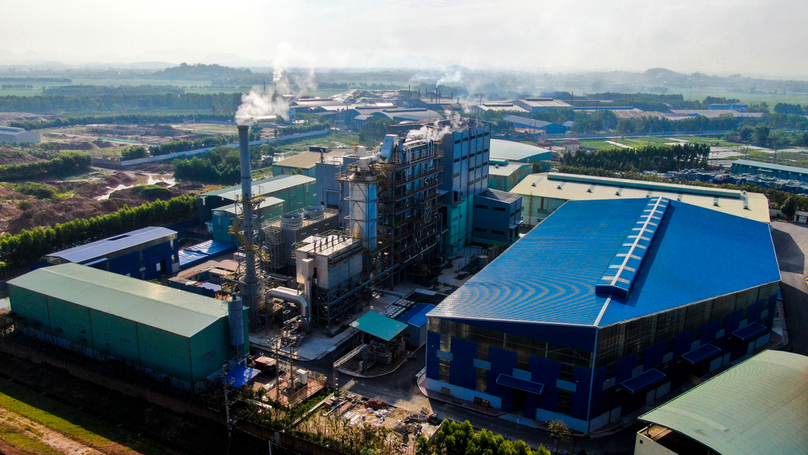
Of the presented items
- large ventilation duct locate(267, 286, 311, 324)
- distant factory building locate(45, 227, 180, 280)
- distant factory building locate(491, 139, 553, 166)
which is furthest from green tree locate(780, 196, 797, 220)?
distant factory building locate(45, 227, 180, 280)

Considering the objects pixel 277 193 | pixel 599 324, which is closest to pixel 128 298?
pixel 599 324

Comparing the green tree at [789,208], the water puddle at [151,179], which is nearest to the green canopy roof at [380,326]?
the green tree at [789,208]

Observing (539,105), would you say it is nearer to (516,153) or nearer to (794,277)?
(516,153)

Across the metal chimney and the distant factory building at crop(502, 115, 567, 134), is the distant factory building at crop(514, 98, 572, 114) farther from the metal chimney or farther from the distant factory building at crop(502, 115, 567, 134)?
the metal chimney

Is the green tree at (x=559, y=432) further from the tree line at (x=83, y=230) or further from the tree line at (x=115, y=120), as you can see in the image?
the tree line at (x=115, y=120)

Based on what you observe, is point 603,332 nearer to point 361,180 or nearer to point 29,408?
point 361,180
